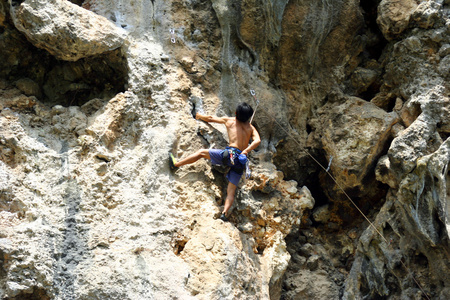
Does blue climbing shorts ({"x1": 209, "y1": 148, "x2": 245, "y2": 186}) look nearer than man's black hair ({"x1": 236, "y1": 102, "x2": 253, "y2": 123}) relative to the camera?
Yes

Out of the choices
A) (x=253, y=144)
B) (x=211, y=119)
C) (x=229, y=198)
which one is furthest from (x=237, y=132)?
(x=229, y=198)

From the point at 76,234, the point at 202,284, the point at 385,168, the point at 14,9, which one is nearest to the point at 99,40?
the point at 14,9

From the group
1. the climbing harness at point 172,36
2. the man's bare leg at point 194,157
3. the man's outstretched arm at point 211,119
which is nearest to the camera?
the man's bare leg at point 194,157

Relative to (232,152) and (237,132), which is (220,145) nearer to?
(237,132)

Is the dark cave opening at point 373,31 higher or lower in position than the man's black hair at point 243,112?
higher

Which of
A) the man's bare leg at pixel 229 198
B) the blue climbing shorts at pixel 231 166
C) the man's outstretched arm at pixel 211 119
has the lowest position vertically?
the man's bare leg at pixel 229 198

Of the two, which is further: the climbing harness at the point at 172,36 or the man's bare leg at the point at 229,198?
the climbing harness at the point at 172,36

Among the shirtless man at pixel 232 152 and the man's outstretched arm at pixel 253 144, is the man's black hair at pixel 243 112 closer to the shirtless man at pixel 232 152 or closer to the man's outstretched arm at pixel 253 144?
the shirtless man at pixel 232 152

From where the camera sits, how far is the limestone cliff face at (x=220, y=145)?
502 cm

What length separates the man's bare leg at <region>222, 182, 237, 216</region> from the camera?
5704mm

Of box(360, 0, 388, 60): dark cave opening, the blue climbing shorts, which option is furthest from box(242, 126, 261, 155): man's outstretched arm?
box(360, 0, 388, 60): dark cave opening

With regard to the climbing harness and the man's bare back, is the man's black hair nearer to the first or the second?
the man's bare back

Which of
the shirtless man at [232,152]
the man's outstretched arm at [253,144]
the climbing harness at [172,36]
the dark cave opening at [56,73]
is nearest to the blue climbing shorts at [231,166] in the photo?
the shirtless man at [232,152]

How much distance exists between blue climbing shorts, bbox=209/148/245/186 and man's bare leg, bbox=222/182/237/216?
5 centimetres
